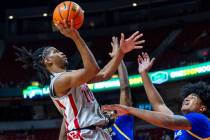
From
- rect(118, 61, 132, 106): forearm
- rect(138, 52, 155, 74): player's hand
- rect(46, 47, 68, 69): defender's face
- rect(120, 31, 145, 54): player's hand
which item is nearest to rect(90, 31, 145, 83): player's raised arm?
rect(120, 31, 145, 54): player's hand

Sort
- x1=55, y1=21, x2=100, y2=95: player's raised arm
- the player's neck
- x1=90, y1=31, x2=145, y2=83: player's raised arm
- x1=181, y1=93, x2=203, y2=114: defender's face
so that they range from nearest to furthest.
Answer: x1=55, y1=21, x2=100, y2=95: player's raised arm → x1=181, y1=93, x2=203, y2=114: defender's face → the player's neck → x1=90, y1=31, x2=145, y2=83: player's raised arm

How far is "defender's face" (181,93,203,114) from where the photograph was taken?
10.6 ft

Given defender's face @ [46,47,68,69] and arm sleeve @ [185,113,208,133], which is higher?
defender's face @ [46,47,68,69]

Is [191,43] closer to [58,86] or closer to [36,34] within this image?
[36,34]

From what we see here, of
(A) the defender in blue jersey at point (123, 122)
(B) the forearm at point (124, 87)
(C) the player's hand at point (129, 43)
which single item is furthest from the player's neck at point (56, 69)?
(B) the forearm at point (124, 87)

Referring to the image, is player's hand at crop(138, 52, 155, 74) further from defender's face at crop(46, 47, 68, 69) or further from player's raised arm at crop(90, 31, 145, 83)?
defender's face at crop(46, 47, 68, 69)

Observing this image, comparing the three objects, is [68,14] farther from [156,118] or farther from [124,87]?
[124,87]

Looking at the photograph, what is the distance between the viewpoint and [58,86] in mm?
3217

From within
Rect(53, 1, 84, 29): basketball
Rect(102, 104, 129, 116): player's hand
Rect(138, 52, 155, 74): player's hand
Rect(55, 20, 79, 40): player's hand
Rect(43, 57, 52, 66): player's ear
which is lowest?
Rect(102, 104, 129, 116): player's hand

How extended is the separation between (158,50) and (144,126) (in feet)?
14.2

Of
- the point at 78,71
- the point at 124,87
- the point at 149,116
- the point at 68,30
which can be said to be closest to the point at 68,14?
the point at 68,30

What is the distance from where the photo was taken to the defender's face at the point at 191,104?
10.6 feet

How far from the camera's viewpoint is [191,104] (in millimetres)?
3273

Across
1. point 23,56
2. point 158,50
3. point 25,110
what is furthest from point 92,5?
point 23,56
